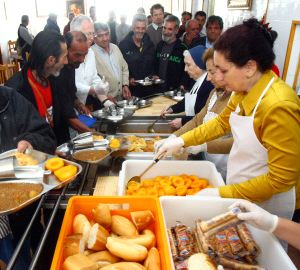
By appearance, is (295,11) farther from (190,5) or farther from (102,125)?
(190,5)

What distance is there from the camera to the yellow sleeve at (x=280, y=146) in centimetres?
95

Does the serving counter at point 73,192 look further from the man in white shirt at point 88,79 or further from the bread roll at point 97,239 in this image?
the man in white shirt at point 88,79

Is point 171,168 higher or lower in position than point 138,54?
lower

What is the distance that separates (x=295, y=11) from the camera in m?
1.89

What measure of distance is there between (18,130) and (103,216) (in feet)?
2.64

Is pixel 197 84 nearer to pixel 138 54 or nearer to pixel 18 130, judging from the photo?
pixel 18 130

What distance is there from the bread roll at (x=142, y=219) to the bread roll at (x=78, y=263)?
202 millimetres

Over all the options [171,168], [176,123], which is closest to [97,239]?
[171,168]

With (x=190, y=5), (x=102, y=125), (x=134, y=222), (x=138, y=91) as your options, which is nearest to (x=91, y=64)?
(x=102, y=125)

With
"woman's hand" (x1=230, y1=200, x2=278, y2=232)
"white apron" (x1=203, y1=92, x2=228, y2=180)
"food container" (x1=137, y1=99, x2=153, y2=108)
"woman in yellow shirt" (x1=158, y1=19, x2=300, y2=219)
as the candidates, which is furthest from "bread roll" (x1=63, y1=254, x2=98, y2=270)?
"food container" (x1=137, y1=99, x2=153, y2=108)

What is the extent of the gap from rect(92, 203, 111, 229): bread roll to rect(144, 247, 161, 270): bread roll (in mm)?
169

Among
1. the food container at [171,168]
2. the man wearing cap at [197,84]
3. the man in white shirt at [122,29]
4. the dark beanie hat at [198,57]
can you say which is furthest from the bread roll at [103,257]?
the man in white shirt at [122,29]

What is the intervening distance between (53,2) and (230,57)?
9535 mm

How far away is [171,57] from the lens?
12.0 ft
